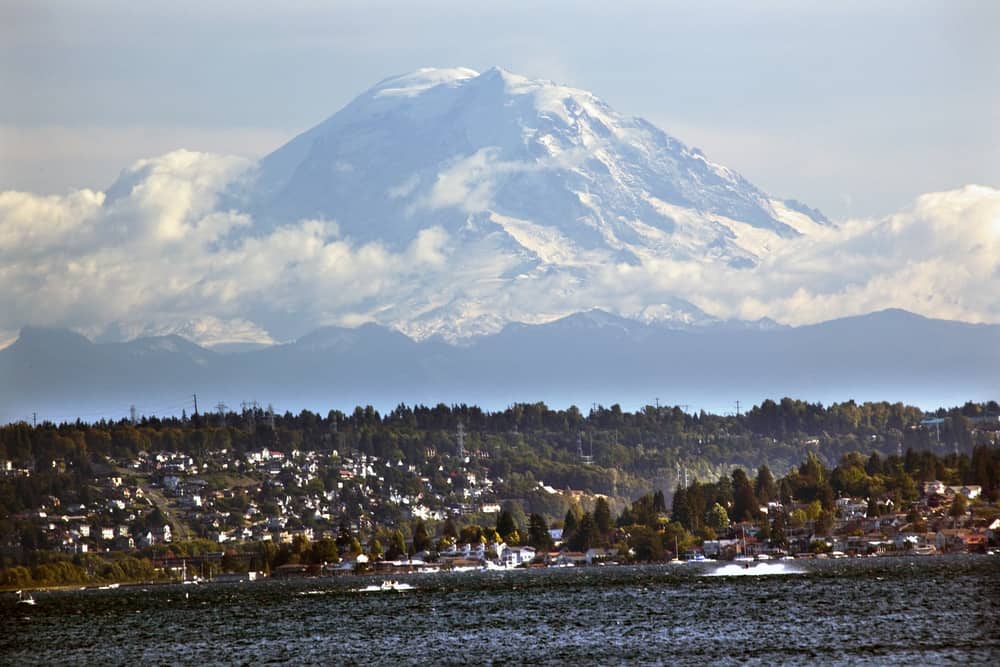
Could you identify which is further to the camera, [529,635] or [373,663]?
[529,635]

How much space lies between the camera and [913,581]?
192 m

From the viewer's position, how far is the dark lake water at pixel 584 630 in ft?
424

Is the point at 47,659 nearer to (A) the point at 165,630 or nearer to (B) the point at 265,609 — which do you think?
(A) the point at 165,630

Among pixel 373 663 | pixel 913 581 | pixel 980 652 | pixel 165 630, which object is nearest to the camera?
pixel 980 652

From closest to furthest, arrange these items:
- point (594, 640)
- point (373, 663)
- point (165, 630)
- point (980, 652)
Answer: point (980, 652), point (373, 663), point (594, 640), point (165, 630)

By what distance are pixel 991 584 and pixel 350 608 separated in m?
60.0

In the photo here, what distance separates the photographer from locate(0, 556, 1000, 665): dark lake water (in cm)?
12925

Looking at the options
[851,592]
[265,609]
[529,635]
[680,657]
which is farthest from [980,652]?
[265,609]

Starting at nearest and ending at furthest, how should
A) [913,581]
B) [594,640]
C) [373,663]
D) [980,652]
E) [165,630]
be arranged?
[980,652] → [373,663] → [594,640] → [165,630] → [913,581]

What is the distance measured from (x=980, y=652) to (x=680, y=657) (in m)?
18.7

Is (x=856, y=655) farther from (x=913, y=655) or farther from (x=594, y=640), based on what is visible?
(x=594, y=640)

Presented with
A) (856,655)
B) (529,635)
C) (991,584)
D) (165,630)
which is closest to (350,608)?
(165,630)

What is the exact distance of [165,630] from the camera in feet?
563

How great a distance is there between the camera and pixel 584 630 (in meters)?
151
